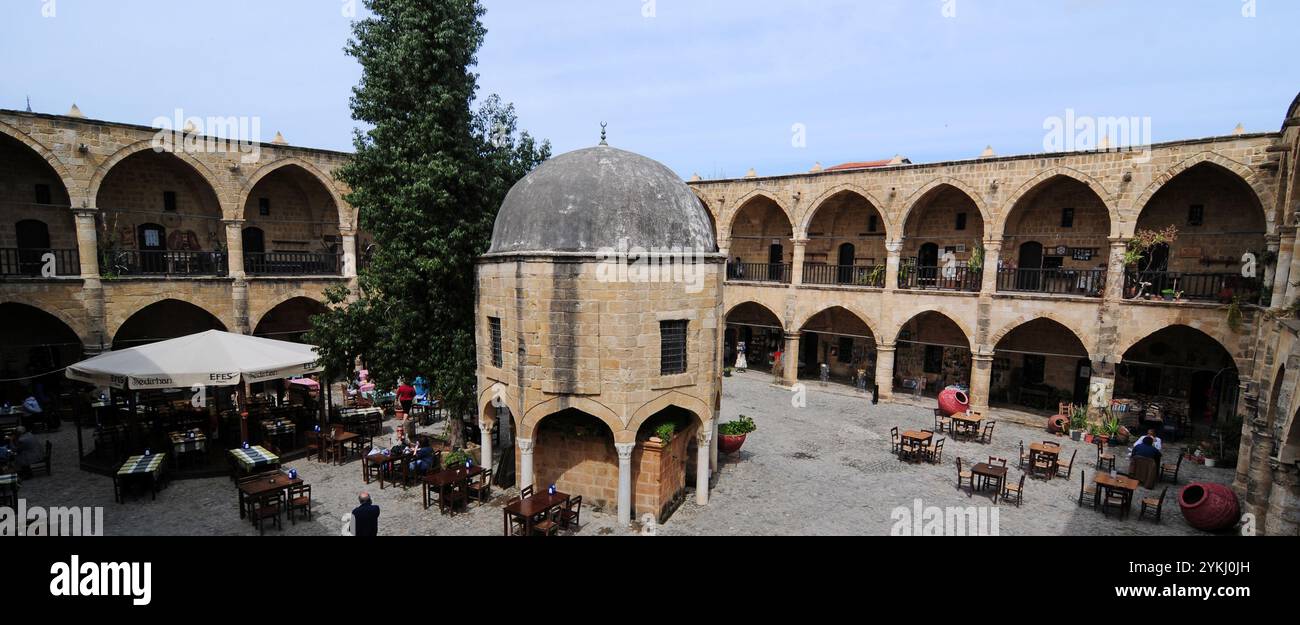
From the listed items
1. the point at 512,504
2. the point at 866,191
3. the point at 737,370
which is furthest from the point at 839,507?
the point at 737,370

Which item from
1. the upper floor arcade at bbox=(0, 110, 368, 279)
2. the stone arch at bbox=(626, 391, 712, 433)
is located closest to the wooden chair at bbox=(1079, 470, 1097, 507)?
the stone arch at bbox=(626, 391, 712, 433)

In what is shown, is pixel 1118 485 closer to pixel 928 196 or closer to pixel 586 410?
pixel 586 410

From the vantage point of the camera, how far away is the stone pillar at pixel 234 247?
61.1 feet

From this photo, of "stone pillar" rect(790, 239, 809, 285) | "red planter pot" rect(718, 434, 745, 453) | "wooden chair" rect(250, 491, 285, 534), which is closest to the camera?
"wooden chair" rect(250, 491, 285, 534)

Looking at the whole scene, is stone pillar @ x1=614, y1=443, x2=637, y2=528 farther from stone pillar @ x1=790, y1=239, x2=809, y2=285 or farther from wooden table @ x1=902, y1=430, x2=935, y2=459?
stone pillar @ x1=790, y1=239, x2=809, y2=285

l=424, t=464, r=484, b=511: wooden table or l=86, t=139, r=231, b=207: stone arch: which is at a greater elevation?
l=86, t=139, r=231, b=207: stone arch

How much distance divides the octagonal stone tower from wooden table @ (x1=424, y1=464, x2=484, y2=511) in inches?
39.6

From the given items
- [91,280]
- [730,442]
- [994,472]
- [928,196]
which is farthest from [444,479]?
[928,196]

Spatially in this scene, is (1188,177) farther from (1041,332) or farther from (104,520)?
(104,520)

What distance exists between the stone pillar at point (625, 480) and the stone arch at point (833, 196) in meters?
13.9

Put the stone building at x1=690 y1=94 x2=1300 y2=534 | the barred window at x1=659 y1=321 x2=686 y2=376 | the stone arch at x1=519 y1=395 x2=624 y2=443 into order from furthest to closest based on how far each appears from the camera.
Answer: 1. the stone building at x1=690 y1=94 x2=1300 y2=534
2. the barred window at x1=659 y1=321 x2=686 y2=376
3. the stone arch at x1=519 y1=395 x2=624 y2=443

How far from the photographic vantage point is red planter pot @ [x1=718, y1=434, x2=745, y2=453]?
13.8m

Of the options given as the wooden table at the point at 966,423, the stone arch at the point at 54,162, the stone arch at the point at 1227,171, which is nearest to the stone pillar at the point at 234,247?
the stone arch at the point at 54,162
